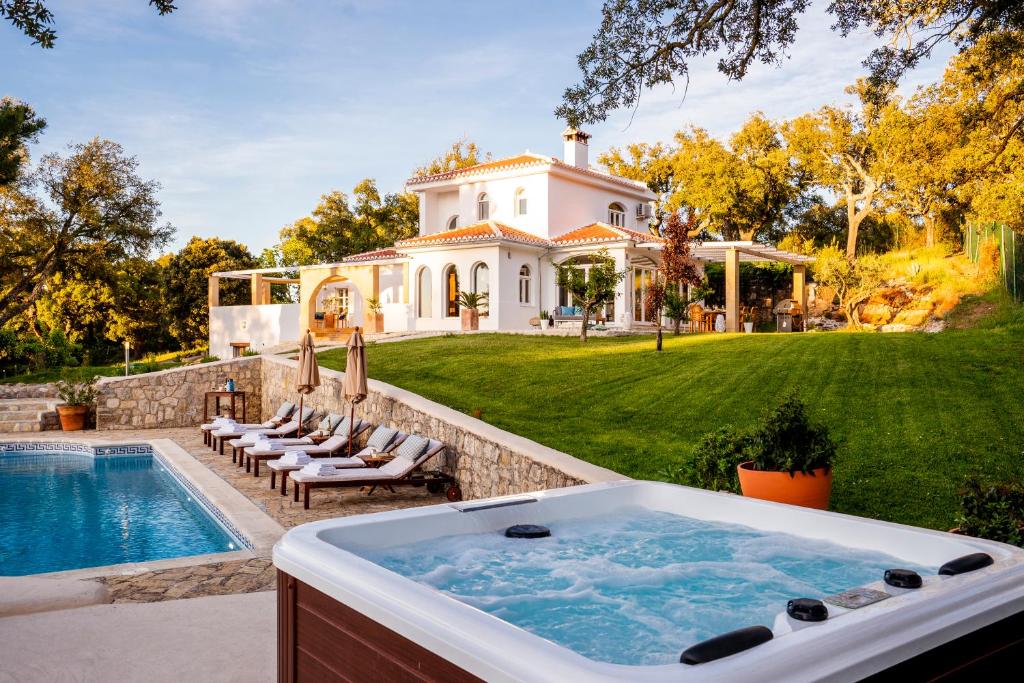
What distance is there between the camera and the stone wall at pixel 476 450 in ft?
22.7

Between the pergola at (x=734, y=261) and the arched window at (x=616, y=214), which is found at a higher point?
the arched window at (x=616, y=214)

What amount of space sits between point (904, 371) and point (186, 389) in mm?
13763

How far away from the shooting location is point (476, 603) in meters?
3.95

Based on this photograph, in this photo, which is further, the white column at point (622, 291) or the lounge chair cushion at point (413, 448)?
the white column at point (622, 291)

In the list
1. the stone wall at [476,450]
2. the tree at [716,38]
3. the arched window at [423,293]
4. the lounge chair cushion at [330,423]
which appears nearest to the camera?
the stone wall at [476,450]

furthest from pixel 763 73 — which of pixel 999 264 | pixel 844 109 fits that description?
pixel 844 109

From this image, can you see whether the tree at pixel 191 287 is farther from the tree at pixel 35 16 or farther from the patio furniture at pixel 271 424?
the tree at pixel 35 16

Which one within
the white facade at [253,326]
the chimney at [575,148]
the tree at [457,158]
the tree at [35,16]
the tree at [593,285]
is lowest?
the white facade at [253,326]

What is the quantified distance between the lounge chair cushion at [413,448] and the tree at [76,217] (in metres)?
17.2

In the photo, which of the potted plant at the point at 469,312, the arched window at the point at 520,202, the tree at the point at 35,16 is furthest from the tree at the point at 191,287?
the tree at the point at 35,16

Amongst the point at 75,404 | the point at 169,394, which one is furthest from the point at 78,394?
the point at 169,394

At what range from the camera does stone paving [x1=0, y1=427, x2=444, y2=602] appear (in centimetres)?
543

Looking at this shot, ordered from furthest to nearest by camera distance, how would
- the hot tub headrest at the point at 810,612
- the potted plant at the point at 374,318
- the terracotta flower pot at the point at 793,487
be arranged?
the potted plant at the point at 374,318
the terracotta flower pot at the point at 793,487
the hot tub headrest at the point at 810,612

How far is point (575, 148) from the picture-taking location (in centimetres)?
2638
